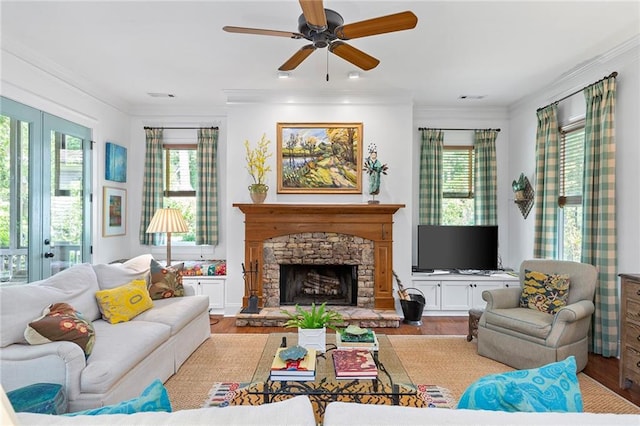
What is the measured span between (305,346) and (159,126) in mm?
4487

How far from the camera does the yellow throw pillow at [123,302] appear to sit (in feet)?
10.3

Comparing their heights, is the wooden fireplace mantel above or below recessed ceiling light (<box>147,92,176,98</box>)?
below

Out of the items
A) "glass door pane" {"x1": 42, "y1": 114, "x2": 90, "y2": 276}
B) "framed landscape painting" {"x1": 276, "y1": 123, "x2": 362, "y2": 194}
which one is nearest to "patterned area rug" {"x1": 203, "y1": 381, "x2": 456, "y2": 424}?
"glass door pane" {"x1": 42, "y1": 114, "x2": 90, "y2": 276}

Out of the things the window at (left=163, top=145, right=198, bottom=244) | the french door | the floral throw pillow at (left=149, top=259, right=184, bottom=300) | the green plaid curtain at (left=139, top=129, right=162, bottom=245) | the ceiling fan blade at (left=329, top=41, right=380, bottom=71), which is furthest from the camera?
the window at (left=163, top=145, right=198, bottom=244)

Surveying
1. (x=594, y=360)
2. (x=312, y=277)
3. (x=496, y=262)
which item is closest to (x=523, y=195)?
(x=496, y=262)

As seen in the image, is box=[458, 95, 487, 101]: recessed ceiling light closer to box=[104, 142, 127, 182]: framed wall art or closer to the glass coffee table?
the glass coffee table

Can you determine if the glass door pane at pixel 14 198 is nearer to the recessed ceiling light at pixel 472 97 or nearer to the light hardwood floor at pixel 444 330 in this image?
the light hardwood floor at pixel 444 330

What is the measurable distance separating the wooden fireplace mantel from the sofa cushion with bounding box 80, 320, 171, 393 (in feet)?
6.41

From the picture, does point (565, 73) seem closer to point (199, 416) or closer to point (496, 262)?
point (496, 262)

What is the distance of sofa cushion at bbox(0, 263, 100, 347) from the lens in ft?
7.60

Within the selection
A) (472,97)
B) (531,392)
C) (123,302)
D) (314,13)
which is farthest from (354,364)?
(472,97)

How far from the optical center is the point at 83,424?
0.99 meters

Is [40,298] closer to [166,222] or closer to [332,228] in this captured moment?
[166,222]

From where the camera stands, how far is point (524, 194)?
5148 millimetres
